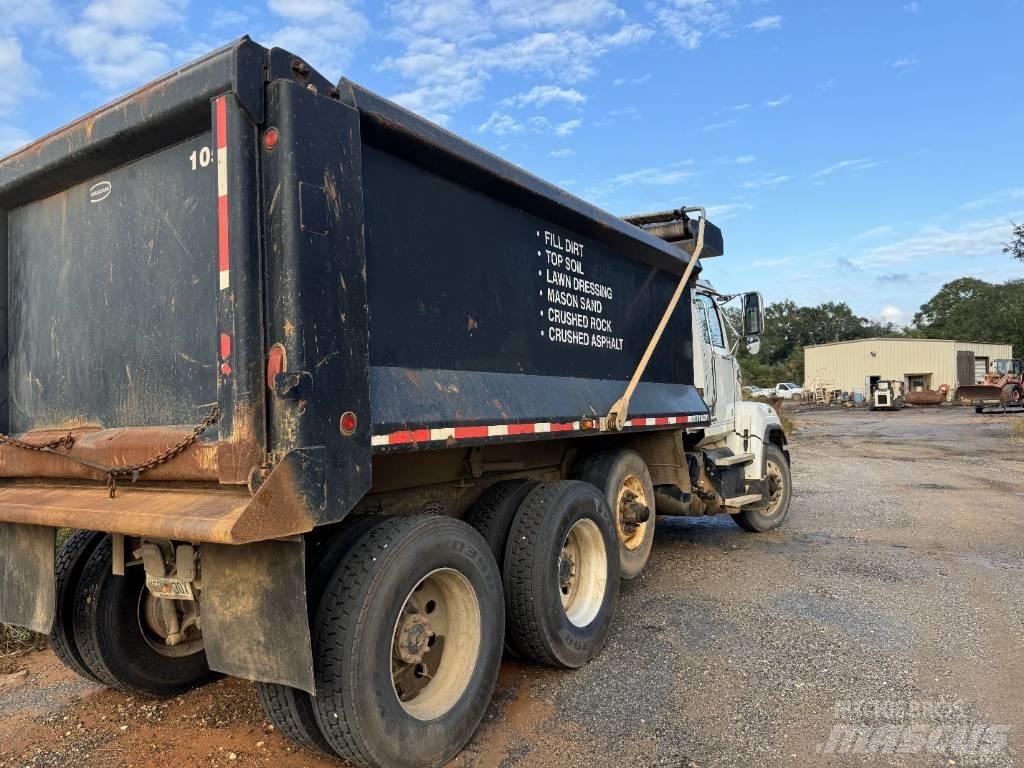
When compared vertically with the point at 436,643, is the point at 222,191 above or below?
above

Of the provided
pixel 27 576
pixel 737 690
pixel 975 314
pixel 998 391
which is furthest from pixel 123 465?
pixel 975 314

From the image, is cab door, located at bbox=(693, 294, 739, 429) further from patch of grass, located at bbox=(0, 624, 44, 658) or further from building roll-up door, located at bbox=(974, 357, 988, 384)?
building roll-up door, located at bbox=(974, 357, 988, 384)

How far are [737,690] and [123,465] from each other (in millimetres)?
3127

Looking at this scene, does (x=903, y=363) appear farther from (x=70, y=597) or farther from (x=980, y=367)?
(x=70, y=597)

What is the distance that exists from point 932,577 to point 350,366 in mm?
5332

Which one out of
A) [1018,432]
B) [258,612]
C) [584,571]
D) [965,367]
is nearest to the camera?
[258,612]

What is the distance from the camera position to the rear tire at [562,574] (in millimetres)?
3713

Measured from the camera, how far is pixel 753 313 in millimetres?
7188

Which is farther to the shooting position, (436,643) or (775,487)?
(775,487)

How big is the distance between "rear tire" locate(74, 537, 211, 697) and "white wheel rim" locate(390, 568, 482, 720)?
1.52 meters

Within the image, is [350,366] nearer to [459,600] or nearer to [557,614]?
[459,600]

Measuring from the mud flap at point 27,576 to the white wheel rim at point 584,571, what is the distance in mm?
2572

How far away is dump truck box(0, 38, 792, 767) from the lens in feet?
8.30

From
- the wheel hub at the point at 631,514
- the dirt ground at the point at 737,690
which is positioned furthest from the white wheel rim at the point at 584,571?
the wheel hub at the point at 631,514
